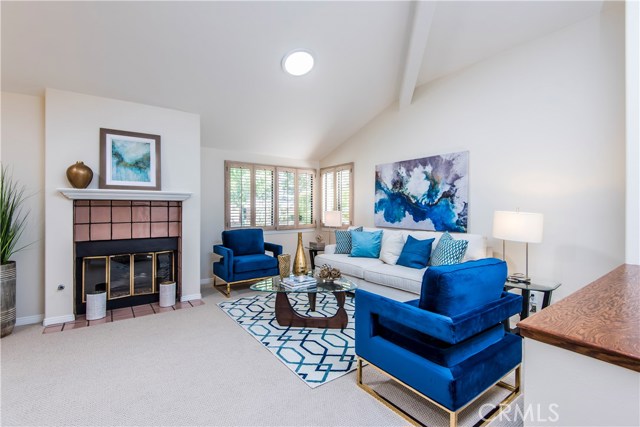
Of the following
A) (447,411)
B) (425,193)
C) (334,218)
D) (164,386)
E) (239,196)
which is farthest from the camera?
(334,218)

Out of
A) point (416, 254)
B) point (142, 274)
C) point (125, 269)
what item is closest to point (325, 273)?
point (416, 254)

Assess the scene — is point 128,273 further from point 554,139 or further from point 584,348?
point 554,139

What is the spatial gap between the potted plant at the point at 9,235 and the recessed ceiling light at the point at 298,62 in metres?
3.31

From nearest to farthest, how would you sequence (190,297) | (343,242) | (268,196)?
(190,297), (343,242), (268,196)

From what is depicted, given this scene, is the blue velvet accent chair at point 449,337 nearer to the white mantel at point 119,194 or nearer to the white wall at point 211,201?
the white mantel at point 119,194

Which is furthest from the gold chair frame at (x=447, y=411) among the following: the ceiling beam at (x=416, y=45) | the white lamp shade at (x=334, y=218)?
the white lamp shade at (x=334, y=218)

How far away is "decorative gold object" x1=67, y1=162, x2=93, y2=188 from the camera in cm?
336

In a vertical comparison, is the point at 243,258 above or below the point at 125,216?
below

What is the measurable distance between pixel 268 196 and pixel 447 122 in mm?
3264

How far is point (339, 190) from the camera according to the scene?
19.8 feet

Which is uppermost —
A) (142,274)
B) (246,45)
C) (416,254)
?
(246,45)

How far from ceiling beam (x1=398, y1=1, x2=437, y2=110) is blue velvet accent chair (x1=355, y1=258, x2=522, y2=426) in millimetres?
2669

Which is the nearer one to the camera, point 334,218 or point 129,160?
point 129,160

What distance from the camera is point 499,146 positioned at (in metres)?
3.73
